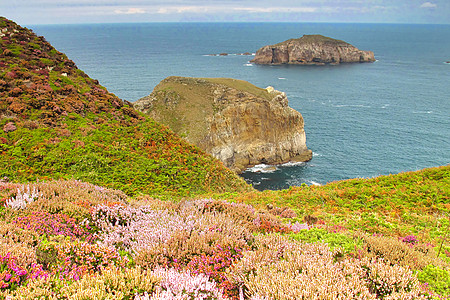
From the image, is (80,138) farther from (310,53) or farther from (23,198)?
(310,53)

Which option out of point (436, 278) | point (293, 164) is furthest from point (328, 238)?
point (293, 164)

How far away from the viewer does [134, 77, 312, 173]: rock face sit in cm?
6725

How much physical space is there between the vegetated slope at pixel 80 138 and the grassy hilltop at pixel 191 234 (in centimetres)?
12

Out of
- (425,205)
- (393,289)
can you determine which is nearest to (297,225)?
(393,289)

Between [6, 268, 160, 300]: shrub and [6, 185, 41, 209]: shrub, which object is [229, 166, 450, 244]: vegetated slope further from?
[6, 185, 41, 209]: shrub

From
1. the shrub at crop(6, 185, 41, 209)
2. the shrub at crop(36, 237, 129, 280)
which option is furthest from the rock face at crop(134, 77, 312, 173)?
the shrub at crop(36, 237, 129, 280)

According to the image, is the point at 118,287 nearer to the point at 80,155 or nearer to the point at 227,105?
the point at 80,155

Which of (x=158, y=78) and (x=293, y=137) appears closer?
(x=293, y=137)

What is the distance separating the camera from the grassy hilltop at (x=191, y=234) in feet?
16.4

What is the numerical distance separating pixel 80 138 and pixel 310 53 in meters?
185

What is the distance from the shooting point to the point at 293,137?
2793 inches

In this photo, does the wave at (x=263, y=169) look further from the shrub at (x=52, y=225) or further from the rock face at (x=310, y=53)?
the rock face at (x=310, y=53)

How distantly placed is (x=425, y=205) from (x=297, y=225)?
9235 millimetres

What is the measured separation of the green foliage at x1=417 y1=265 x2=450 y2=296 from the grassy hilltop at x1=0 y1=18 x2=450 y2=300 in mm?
22
